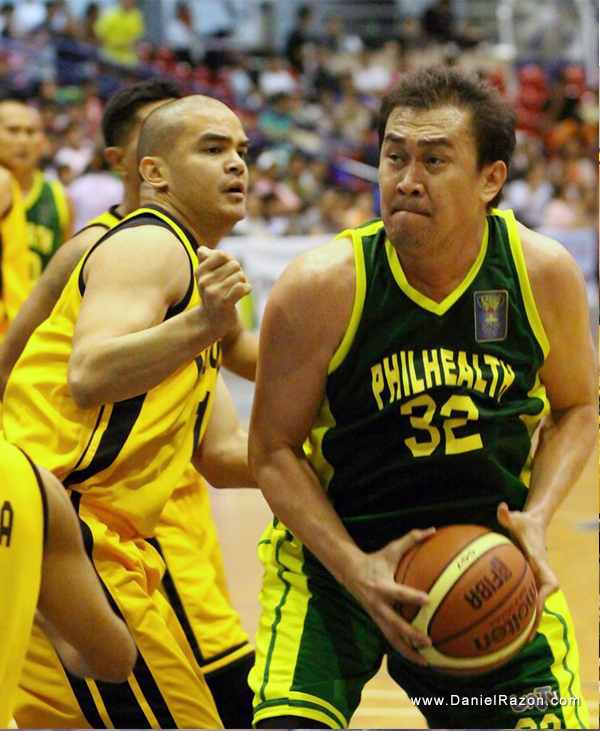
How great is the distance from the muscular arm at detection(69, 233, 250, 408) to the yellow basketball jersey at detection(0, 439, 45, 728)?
3.44 ft

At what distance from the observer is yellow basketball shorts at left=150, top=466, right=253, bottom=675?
3656mm

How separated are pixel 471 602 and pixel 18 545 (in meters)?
1.13

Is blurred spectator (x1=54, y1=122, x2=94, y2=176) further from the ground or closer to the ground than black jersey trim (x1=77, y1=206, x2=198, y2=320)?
Answer: closer to the ground

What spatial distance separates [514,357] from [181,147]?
127 cm

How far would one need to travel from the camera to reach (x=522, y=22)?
1958 centimetres

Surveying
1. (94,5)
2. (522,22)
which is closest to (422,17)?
(522,22)

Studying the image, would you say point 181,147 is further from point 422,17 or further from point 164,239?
point 422,17

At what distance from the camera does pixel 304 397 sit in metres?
2.95

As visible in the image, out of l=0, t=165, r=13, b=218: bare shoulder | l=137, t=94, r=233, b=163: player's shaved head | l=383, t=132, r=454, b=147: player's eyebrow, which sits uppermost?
l=383, t=132, r=454, b=147: player's eyebrow

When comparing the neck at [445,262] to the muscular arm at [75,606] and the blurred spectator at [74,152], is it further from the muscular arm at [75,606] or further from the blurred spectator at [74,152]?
the blurred spectator at [74,152]

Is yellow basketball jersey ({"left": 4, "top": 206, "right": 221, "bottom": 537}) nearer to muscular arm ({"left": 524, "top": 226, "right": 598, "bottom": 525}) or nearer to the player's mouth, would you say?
the player's mouth

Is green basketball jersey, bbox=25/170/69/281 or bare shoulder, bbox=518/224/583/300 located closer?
bare shoulder, bbox=518/224/583/300

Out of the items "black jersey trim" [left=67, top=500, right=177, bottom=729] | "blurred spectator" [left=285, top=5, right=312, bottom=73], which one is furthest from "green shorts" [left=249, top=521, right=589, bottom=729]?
"blurred spectator" [left=285, top=5, right=312, bottom=73]

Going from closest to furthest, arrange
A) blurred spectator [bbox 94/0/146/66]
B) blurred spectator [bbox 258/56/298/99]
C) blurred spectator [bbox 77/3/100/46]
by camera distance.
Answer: blurred spectator [bbox 77/3/100/46]
blurred spectator [bbox 94/0/146/66]
blurred spectator [bbox 258/56/298/99]
